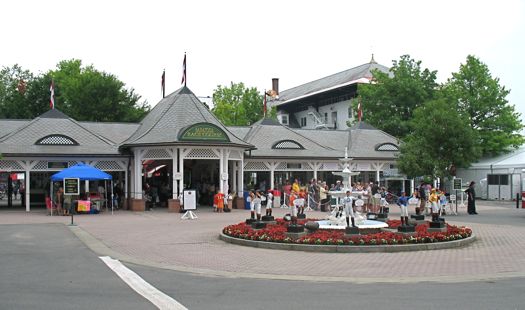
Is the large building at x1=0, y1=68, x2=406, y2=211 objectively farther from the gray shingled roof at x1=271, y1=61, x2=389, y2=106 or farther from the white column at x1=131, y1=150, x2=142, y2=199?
the gray shingled roof at x1=271, y1=61, x2=389, y2=106

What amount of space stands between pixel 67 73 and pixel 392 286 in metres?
66.9

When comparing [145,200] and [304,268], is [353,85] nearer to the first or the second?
[145,200]

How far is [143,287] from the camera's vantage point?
10328 mm

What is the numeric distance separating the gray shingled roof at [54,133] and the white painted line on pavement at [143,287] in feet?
65.5

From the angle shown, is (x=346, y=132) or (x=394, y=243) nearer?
(x=394, y=243)

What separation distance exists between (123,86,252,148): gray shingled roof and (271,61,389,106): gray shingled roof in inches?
1213

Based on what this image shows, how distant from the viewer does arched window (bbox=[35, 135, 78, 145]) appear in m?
32.3

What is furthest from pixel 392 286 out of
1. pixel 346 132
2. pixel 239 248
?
pixel 346 132

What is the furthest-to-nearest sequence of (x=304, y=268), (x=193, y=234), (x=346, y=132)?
(x=346, y=132), (x=193, y=234), (x=304, y=268)

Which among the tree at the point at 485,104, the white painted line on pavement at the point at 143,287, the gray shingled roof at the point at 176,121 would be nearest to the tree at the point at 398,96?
the tree at the point at 485,104

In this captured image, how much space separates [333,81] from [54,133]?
4593 cm

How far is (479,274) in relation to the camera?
1170 cm

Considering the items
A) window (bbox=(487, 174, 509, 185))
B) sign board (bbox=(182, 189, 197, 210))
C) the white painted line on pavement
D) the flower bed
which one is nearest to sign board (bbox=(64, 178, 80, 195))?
sign board (bbox=(182, 189, 197, 210))

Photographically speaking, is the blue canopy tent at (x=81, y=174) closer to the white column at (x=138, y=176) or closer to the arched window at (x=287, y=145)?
the white column at (x=138, y=176)
